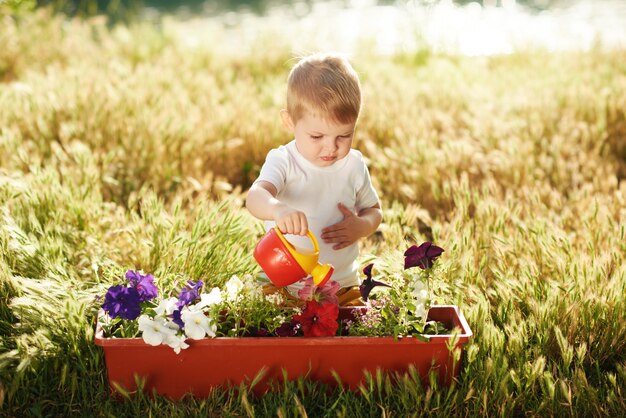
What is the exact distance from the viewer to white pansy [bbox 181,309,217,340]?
2.48 m

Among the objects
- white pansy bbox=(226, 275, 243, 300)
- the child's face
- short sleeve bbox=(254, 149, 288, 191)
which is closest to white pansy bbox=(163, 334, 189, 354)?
white pansy bbox=(226, 275, 243, 300)

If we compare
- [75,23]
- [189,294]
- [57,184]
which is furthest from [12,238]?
[75,23]

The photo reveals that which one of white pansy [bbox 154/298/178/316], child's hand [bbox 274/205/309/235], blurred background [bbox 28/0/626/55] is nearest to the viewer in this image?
child's hand [bbox 274/205/309/235]

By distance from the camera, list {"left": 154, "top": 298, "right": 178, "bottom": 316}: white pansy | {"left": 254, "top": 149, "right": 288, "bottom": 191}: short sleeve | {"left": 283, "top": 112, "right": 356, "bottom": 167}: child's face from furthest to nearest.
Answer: {"left": 254, "top": 149, "right": 288, "bottom": 191}: short sleeve
{"left": 283, "top": 112, "right": 356, "bottom": 167}: child's face
{"left": 154, "top": 298, "right": 178, "bottom": 316}: white pansy

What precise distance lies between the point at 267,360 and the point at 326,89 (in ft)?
3.13

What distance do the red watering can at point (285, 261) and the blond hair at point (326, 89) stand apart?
44 centimetres

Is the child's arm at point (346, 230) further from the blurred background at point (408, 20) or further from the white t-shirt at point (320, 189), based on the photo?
the blurred background at point (408, 20)

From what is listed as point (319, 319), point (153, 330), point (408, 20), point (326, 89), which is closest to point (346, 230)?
point (319, 319)

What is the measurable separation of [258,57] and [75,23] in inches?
80.0

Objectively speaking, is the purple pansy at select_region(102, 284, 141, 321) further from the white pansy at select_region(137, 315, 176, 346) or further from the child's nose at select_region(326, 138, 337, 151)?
the child's nose at select_region(326, 138, 337, 151)

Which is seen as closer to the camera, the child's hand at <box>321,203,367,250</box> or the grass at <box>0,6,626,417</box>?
the grass at <box>0,6,626,417</box>

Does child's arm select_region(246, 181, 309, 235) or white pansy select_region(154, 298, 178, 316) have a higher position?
child's arm select_region(246, 181, 309, 235)

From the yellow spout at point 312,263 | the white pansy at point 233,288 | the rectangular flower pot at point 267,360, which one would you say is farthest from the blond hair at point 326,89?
the rectangular flower pot at point 267,360

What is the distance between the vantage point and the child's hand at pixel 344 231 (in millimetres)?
2832
